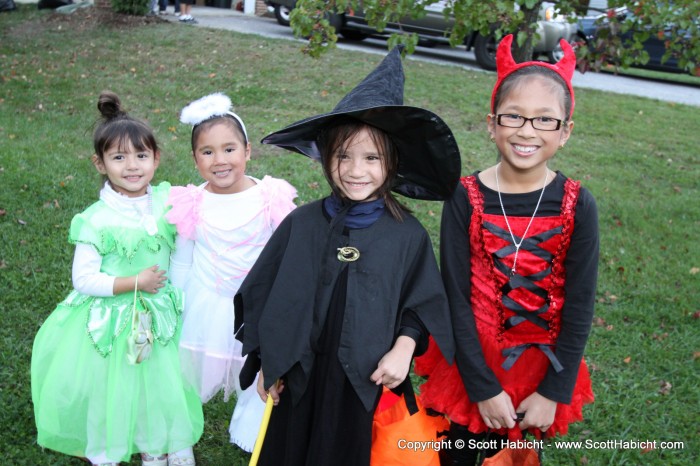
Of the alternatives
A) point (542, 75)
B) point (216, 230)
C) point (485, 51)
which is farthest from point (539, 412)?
point (485, 51)

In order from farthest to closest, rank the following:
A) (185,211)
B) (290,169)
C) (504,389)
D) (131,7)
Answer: (131,7), (290,169), (185,211), (504,389)

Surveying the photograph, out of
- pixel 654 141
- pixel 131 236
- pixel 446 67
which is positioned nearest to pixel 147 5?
pixel 446 67

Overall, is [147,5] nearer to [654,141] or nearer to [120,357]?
[654,141]

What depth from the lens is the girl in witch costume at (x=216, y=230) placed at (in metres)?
2.78

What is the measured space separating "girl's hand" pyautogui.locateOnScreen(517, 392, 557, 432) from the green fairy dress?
1423mm

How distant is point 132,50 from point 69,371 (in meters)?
8.83

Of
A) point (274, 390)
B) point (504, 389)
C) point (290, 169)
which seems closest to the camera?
point (274, 390)

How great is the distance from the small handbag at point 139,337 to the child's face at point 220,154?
53 cm

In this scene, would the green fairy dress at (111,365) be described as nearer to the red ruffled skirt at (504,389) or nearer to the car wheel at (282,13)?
the red ruffled skirt at (504,389)

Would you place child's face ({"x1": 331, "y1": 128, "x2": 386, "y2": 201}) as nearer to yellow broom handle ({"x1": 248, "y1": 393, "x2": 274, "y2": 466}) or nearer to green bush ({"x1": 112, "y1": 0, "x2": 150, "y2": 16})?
yellow broom handle ({"x1": 248, "y1": 393, "x2": 274, "y2": 466})

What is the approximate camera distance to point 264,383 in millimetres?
2270

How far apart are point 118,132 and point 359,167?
110 cm

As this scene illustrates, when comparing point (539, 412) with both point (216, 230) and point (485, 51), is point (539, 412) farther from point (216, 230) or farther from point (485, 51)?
point (485, 51)

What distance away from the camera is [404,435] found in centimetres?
236
